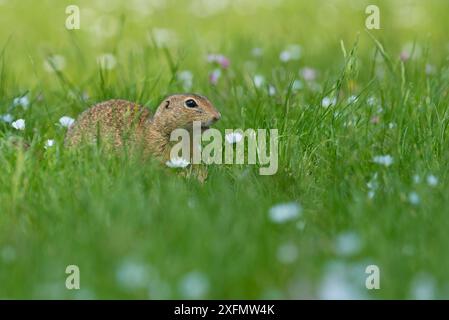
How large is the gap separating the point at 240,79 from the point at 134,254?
3.22 metres

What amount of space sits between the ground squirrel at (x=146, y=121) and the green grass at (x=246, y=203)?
10.9 inches

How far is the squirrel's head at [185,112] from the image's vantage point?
5.59m

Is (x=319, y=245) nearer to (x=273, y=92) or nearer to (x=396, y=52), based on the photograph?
(x=273, y=92)

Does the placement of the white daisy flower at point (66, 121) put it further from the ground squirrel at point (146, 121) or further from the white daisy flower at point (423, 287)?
the white daisy flower at point (423, 287)

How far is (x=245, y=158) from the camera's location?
5.32m

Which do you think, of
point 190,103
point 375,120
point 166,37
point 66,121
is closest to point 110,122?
point 66,121

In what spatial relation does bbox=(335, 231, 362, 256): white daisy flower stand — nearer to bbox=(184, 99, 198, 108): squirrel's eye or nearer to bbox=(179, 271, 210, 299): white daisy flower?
bbox=(179, 271, 210, 299): white daisy flower

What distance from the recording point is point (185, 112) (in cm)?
566

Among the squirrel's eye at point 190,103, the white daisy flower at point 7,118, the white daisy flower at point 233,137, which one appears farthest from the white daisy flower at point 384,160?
the white daisy flower at point 7,118

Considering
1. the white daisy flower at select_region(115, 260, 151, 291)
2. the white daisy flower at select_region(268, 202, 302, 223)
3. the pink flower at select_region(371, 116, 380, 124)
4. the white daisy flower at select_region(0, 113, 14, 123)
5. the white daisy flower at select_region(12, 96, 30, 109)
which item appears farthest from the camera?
the white daisy flower at select_region(12, 96, 30, 109)

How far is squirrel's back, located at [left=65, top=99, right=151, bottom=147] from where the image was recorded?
565 centimetres

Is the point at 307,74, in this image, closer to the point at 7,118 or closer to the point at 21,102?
the point at 21,102

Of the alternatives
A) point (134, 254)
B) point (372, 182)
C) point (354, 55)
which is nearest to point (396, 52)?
point (354, 55)

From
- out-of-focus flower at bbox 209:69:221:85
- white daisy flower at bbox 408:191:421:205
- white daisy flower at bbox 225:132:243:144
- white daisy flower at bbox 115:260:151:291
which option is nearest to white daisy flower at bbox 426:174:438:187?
white daisy flower at bbox 408:191:421:205
